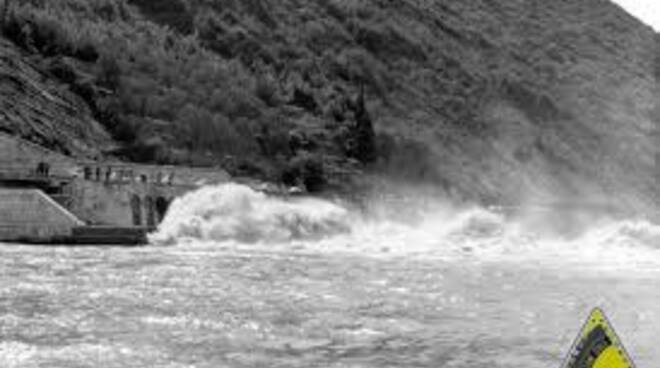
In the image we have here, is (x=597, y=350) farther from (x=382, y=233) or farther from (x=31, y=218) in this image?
(x=382, y=233)

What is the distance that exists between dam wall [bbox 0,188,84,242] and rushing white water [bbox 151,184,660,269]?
16.2 ft

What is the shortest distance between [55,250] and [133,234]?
677 cm

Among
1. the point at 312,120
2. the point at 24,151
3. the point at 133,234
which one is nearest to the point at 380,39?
the point at 312,120

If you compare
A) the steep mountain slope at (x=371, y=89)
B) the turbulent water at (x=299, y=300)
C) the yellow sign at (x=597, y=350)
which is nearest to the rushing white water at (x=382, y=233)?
the turbulent water at (x=299, y=300)

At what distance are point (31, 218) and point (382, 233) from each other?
23098 mm

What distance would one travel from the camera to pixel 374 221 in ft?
235

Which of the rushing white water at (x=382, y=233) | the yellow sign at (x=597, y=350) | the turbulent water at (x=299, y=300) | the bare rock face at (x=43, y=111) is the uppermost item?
the bare rock face at (x=43, y=111)

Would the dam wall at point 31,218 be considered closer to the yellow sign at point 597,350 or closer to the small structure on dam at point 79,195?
the small structure on dam at point 79,195

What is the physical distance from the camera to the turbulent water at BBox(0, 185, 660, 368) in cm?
2044

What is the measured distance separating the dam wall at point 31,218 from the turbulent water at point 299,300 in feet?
11.2

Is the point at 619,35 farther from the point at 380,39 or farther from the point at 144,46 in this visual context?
the point at 144,46

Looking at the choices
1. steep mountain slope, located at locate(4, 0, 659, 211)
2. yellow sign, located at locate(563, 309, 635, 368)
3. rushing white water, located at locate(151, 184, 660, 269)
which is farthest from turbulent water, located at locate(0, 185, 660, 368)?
steep mountain slope, located at locate(4, 0, 659, 211)

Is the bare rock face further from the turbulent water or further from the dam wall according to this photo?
the dam wall

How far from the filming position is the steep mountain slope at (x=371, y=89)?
9144 centimetres
